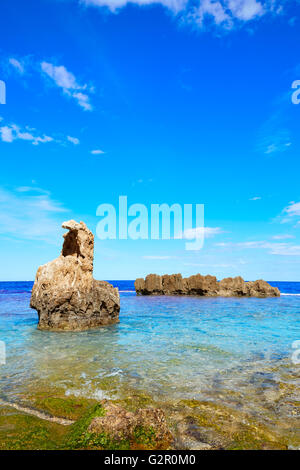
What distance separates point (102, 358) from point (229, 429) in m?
6.99

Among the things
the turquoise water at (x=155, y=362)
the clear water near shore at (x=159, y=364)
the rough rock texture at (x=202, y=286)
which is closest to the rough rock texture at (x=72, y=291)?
the turquoise water at (x=155, y=362)

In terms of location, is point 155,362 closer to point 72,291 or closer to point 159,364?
point 159,364

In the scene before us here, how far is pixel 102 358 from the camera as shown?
1157cm

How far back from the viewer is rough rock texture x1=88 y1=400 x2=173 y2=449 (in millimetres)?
4914

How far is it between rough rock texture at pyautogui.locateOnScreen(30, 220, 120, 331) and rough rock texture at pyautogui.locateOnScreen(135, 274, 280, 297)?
1539 inches

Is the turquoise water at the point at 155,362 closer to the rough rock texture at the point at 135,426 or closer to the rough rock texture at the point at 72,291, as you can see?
the rough rock texture at the point at 72,291

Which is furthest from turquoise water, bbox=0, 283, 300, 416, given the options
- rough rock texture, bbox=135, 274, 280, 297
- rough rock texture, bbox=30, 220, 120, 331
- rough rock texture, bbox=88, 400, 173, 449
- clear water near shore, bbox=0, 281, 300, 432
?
rough rock texture, bbox=135, 274, 280, 297

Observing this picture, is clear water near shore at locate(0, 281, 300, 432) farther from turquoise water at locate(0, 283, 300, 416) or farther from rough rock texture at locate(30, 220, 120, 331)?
rough rock texture at locate(30, 220, 120, 331)

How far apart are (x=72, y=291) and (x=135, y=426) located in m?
14.2

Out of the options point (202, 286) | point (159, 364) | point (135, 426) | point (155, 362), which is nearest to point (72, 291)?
point (155, 362)

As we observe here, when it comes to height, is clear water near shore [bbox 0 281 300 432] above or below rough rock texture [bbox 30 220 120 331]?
below

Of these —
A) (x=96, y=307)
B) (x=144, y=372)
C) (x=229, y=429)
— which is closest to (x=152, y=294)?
(x=96, y=307)

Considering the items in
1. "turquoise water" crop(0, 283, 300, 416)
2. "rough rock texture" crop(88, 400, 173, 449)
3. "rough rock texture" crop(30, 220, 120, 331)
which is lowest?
"turquoise water" crop(0, 283, 300, 416)

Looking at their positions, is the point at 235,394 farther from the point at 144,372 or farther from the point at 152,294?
the point at 152,294
